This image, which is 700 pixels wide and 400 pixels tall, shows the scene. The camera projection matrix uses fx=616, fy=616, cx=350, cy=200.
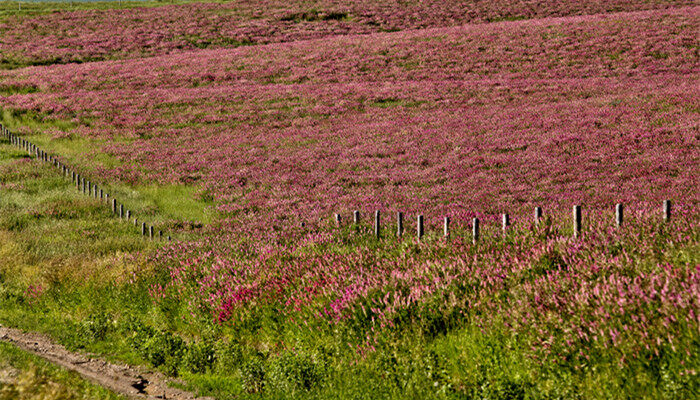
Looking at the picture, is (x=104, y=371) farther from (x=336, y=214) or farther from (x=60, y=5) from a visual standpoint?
(x=60, y=5)

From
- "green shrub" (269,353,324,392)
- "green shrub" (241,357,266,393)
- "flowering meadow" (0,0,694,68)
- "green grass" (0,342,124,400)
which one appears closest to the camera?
Answer: "green grass" (0,342,124,400)

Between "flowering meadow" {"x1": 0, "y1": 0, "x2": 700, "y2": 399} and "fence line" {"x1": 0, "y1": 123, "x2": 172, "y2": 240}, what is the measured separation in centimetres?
115

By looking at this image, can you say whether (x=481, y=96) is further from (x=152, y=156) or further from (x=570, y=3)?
(x=570, y=3)

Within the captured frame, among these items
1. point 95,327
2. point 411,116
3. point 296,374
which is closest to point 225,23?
point 411,116

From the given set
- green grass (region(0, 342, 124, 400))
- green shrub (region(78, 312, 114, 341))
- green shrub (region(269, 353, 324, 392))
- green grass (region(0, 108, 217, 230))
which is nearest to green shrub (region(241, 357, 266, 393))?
green shrub (region(269, 353, 324, 392))

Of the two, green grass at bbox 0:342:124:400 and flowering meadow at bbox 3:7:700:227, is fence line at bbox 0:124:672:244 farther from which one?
green grass at bbox 0:342:124:400

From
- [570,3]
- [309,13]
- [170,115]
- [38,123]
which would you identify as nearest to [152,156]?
[170,115]

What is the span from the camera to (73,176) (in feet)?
86.1

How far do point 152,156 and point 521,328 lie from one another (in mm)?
25364

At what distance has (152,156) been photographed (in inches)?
1180

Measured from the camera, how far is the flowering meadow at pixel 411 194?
7699 millimetres

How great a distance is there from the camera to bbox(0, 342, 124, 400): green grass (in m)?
6.67

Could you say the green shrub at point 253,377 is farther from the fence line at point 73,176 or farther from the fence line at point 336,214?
the fence line at point 73,176

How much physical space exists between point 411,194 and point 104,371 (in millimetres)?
12455
